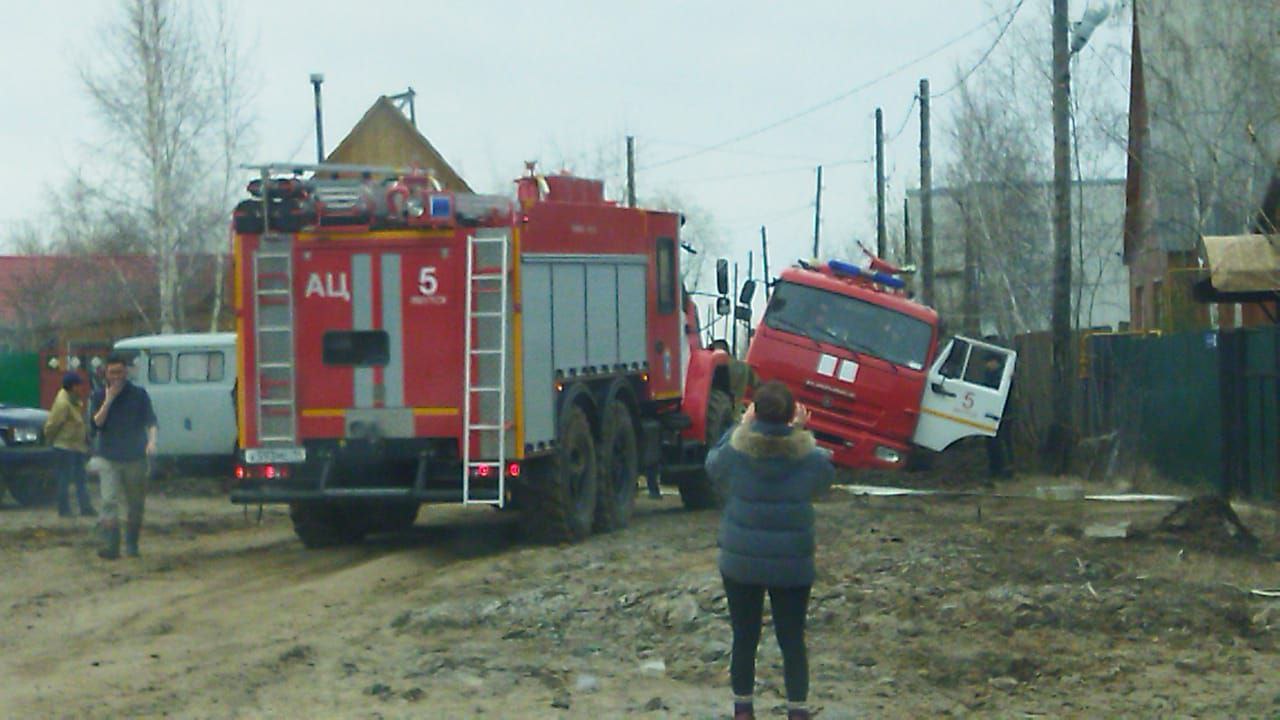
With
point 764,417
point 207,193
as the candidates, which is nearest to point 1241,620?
point 764,417

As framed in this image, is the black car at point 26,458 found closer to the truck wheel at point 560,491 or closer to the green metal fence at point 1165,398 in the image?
the truck wheel at point 560,491

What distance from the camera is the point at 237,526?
19.3 meters

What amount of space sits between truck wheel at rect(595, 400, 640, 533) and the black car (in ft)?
25.9

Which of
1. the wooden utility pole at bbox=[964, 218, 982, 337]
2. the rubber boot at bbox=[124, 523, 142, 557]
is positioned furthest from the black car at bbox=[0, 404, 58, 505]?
the wooden utility pole at bbox=[964, 218, 982, 337]

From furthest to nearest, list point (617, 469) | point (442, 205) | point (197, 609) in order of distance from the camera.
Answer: point (617, 469) < point (442, 205) < point (197, 609)

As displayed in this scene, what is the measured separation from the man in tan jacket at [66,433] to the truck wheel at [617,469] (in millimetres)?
6272

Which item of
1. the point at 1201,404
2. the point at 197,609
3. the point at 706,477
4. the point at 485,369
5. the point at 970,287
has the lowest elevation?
the point at 197,609

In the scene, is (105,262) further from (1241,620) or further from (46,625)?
(1241,620)

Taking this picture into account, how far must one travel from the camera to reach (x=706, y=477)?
67.3ft

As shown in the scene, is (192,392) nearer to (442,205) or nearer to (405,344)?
(405,344)

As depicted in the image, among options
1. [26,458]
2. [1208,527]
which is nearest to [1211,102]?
[1208,527]

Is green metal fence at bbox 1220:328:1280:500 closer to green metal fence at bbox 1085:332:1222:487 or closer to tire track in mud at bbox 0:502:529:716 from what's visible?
green metal fence at bbox 1085:332:1222:487

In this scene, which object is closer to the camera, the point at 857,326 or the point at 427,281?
the point at 427,281

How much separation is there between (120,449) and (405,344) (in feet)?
8.90
